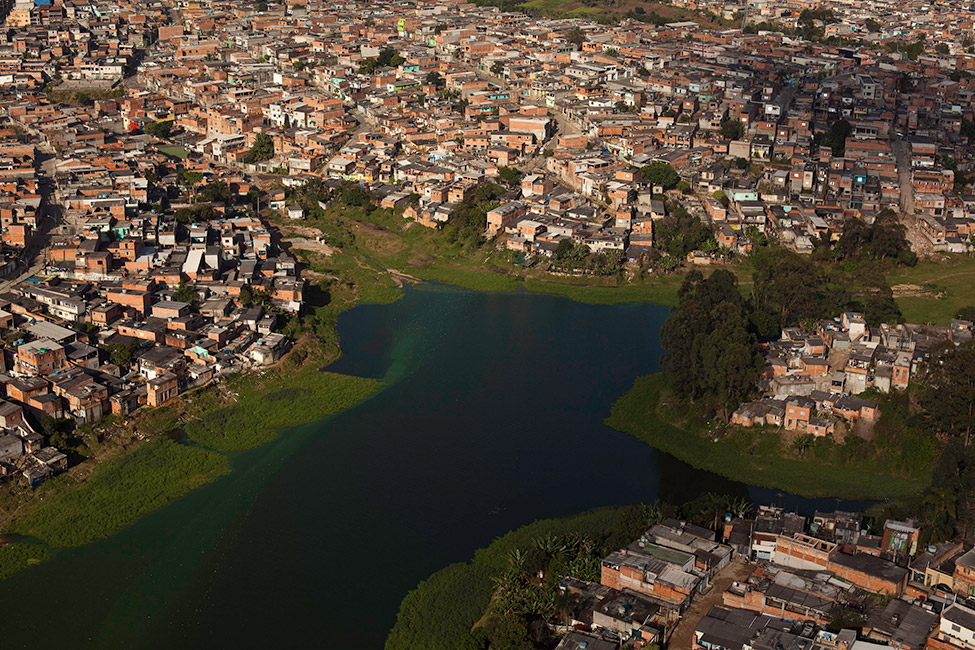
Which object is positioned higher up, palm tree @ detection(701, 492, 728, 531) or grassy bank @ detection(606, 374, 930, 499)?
palm tree @ detection(701, 492, 728, 531)

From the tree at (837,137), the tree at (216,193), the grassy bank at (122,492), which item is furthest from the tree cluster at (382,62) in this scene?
the grassy bank at (122,492)

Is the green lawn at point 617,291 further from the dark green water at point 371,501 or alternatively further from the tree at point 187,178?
the tree at point 187,178

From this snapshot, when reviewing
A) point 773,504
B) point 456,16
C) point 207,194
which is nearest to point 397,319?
point 207,194

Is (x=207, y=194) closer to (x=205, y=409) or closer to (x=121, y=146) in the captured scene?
(x=121, y=146)

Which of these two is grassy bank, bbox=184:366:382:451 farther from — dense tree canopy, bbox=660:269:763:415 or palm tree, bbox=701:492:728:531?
palm tree, bbox=701:492:728:531

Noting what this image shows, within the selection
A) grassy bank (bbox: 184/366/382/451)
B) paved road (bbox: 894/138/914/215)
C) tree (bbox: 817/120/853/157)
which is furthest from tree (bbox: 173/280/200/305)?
tree (bbox: 817/120/853/157)

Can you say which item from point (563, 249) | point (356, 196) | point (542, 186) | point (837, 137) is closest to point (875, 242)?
point (837, 137)

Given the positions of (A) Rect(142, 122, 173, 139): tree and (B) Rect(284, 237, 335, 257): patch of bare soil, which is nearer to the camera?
(B) Rect(284, 237, 335, 257): patch of bare soil
